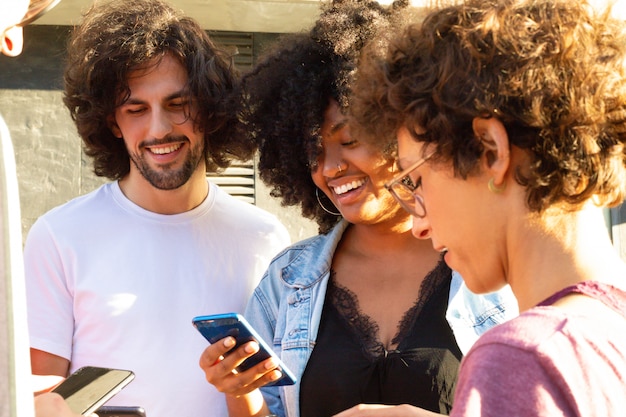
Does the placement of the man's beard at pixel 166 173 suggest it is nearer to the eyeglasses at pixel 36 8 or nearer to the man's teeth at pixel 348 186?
the man's teeth at pixel 348 186

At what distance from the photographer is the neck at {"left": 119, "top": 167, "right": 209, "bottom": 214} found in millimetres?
3260

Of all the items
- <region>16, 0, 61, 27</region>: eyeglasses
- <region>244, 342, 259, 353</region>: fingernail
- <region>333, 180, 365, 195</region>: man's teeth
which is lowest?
<region>244, 342, 259, 353</region>: fingernail

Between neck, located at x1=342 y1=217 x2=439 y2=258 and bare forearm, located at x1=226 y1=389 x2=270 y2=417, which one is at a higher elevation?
neck, located at x1=342 y1=217 x2=439 y2=258

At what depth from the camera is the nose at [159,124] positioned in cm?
321

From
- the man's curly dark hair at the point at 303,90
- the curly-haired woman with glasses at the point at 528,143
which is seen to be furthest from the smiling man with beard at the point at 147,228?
the curly-haired woman with glasses at the point at 528,143

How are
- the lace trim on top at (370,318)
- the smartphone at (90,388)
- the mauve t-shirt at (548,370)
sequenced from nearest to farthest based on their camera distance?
the mauve t-shirt at (548,370) → the smartphone at (90,388) → the lace trim on top at (370,318)

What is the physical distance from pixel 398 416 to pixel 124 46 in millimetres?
1775

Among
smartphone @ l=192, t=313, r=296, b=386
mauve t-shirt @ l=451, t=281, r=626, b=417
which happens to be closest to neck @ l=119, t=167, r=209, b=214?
smartphone @ l=192, t=313, r=296, b=386

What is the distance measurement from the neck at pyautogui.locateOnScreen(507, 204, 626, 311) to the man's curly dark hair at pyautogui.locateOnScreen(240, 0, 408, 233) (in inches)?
56.8

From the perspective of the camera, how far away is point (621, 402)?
4.56 ft

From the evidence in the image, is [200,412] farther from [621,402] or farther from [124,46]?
[621,402]

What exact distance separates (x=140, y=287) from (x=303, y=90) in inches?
33.6

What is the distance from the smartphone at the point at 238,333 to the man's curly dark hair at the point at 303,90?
2.49ft

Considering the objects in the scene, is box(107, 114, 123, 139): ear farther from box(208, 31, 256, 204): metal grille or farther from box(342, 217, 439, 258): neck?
box(208, 31, 256, 204): metal grille
